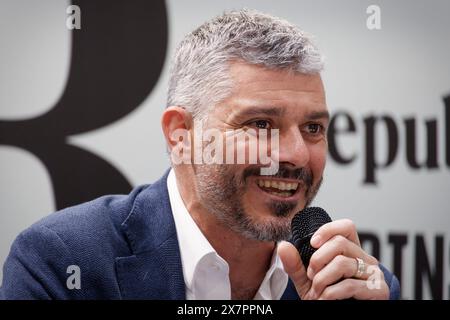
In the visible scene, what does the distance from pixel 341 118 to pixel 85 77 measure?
1197mm

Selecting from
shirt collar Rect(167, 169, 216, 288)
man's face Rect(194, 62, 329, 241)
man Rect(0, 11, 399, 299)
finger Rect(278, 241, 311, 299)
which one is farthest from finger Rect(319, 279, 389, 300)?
shirt collar Rect(167, 169, 216, 288)

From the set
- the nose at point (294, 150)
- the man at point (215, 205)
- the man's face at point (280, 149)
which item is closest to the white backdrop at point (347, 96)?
the man at point (215, 205)

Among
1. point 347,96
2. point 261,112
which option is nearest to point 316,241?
point 261,112

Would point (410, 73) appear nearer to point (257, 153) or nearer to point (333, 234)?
point (257, 153)

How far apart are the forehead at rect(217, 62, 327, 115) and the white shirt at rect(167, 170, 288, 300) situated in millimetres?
376

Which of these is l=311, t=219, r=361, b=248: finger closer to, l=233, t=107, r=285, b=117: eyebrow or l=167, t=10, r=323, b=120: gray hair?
l=233, t=107, r=285, b=117: eyebrow

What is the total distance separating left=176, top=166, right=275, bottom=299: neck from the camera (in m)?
1.73

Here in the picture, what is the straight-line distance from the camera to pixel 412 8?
2.45 metres

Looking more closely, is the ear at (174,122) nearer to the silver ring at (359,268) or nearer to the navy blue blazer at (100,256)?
the navy blue blazer at (100,256)

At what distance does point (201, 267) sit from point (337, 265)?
0.60 metres

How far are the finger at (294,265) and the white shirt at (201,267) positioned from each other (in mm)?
423

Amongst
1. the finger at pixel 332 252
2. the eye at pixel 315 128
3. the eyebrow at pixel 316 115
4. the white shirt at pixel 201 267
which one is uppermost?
the eyebrow at pixel 316 115

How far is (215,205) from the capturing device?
1.67m

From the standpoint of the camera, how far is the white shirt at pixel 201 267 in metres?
1.61
